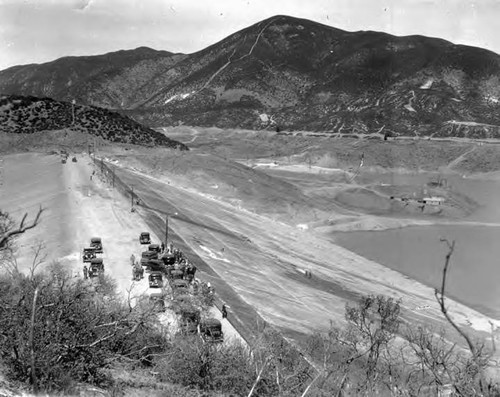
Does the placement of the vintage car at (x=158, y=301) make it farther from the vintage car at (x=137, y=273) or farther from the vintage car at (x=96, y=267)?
the vintage car at (x=96, y=267)

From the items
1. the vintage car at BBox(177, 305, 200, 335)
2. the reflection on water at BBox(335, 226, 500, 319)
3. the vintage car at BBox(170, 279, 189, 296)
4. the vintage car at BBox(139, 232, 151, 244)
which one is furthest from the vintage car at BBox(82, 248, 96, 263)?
the reflection on water at BBox(335, 226, 500, 319)

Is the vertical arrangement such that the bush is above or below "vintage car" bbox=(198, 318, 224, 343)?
above

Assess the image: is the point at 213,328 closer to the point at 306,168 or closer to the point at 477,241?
the point at 477,241

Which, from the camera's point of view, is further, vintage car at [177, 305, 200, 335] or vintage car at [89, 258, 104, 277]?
vintage car at [89, 258, 104, 277]

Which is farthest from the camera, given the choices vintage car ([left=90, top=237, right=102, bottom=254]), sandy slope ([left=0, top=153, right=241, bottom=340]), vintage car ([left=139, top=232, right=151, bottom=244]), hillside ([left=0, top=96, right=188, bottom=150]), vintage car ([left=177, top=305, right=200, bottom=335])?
hillside ([left=0, top=96, right=188, bottom=150])

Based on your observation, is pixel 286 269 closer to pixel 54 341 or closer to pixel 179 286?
pixel 179 286

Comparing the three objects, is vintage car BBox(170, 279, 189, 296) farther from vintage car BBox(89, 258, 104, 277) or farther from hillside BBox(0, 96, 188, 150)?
hillside BBox(0, 96, 188, 150)

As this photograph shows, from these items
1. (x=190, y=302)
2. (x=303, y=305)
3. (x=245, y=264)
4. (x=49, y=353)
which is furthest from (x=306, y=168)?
(x=49, y=353)

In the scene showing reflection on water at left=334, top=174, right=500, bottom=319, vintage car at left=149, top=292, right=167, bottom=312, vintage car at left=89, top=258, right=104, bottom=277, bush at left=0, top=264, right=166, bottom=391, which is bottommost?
reflection on water at left=334, top=174, right=500, bottom=319
